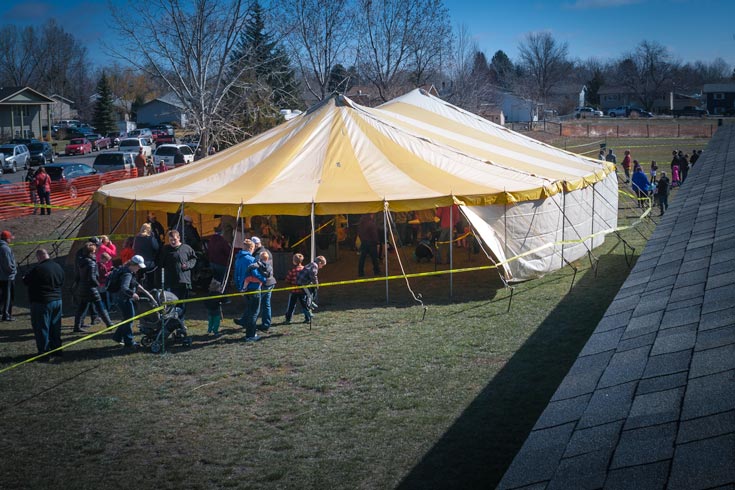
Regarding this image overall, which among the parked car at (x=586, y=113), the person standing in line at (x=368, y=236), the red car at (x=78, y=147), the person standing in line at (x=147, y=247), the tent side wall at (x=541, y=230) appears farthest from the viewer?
the parked car at (x=586, y=113)

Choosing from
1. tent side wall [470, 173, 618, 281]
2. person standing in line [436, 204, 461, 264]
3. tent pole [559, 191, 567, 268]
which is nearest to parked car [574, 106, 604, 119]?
tent side wall [470, 173, 618, 281]

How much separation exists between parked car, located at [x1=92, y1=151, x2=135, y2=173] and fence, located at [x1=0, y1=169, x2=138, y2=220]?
6.60 ft

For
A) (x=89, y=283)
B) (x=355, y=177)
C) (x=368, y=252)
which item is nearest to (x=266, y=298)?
(x=89, y=283)

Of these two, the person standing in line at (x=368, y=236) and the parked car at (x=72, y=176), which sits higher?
the parked car at (x=72, y=176)

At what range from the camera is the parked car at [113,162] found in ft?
106

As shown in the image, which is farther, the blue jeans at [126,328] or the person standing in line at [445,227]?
the person standing in line at [445,227]

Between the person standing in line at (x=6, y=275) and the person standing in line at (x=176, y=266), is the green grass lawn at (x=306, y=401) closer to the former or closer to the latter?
the person standing in line at (x=6, y=275)

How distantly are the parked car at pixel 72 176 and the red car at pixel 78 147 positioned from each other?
72.8 feet

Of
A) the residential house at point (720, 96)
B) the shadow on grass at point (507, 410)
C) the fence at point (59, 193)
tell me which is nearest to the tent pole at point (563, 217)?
the shadow on grass at point (507, 410)

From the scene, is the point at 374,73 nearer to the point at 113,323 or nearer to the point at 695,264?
the point at 113,323

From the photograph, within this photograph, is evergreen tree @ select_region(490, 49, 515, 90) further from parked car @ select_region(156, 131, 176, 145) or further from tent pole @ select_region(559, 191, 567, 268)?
tent pole @ select_region(559, 191, 567, 268)

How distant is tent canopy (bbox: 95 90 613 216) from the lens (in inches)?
522

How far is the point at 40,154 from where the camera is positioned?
42.6 metres

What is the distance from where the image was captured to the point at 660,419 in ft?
11.5
